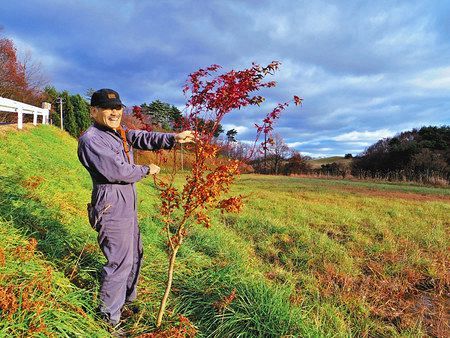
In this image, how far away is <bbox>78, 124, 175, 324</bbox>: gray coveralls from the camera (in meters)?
2.79

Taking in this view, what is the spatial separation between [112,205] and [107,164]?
393mm

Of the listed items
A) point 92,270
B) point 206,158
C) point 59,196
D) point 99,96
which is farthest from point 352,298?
point 59,196

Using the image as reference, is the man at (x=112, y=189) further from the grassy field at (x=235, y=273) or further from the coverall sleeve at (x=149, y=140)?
the grassy field at (x=235, y=273)

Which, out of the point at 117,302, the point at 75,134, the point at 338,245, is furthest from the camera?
the point at 75,134

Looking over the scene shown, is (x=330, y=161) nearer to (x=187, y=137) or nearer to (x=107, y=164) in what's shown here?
(x=187, y=137)

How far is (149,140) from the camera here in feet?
10.8

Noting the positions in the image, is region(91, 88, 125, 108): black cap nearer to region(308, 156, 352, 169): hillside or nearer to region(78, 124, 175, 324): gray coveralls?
region(78, 124, 175, 324): gray coveralls

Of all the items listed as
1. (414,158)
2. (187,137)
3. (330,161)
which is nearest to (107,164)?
(187,137)

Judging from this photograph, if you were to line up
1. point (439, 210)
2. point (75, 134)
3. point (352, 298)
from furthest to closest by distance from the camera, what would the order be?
point (75, 134) → point (439, 210) → point (352, 298)

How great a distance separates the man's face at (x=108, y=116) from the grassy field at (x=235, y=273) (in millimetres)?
1358

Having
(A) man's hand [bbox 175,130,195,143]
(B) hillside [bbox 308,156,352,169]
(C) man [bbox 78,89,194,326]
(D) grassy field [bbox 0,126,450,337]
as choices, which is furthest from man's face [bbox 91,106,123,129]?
(B) hillside [bbox 308,156,352,169]

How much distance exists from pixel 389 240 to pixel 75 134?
111 ft

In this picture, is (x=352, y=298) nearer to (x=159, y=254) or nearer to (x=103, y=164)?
(x=159, y=254)

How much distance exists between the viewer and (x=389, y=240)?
6.93 metres
